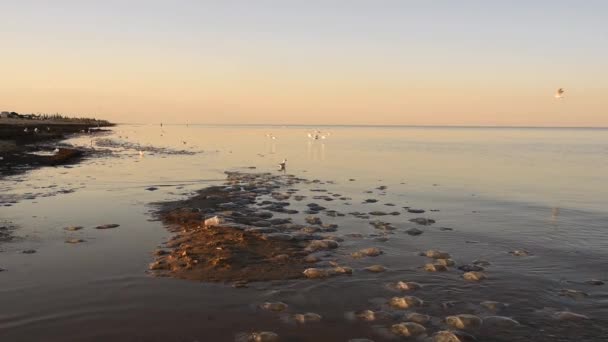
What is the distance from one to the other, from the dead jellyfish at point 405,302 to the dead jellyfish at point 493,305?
116cm

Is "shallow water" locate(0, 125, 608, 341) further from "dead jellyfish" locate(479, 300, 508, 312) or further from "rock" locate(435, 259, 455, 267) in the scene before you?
"rock" locate(435, 259, 455, 267)

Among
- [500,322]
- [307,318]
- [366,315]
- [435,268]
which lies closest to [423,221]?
[435,268]

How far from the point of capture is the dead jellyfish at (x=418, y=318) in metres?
7.87

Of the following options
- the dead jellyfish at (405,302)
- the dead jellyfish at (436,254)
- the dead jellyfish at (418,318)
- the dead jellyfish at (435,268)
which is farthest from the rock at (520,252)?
the dead jellyfish at (418,318)

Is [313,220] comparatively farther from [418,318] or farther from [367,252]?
[418,318]

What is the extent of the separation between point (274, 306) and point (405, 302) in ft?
8.08

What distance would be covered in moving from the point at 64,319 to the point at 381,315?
5401 millimetres

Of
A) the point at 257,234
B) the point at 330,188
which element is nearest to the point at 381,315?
the point at 257,234

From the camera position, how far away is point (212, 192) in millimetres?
22094

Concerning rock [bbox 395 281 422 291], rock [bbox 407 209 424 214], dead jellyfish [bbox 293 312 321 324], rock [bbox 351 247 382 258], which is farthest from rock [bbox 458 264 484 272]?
rock [bbox 407 209 424 214]

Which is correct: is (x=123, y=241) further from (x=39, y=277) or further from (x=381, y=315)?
(x=381, y=315)

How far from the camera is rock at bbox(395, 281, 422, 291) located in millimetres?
9398

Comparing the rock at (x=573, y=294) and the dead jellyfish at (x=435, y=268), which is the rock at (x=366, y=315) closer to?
the dead jellyfish at (x=435, y=268)

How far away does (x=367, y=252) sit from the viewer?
1205 centimetres
